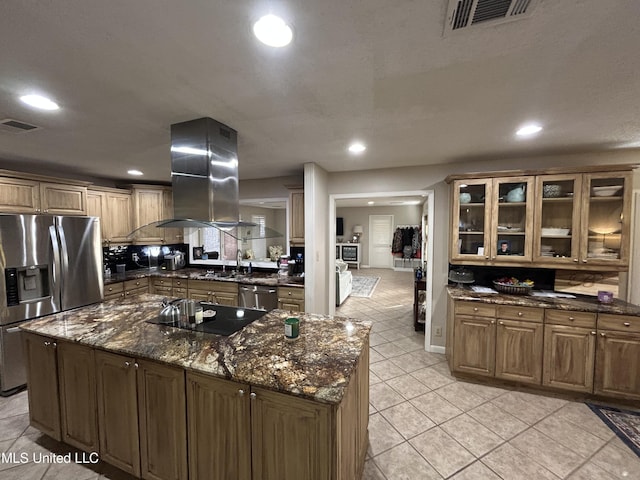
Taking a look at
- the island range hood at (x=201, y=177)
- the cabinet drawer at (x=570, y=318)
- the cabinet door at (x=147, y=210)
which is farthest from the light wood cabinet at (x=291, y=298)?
the cabinet drawer at (x=570, y=318)

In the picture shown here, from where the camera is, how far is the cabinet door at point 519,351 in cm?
256

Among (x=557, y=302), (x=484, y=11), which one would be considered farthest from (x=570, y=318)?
(x=484, y=11)

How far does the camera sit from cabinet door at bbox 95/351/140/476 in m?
1.61

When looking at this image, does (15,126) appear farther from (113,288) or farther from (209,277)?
(209,277)

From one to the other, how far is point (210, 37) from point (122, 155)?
8.58 ft

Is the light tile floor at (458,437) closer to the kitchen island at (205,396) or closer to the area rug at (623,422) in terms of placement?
the area rug at (623,422)

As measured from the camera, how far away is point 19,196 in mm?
2938

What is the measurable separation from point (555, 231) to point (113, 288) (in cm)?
576

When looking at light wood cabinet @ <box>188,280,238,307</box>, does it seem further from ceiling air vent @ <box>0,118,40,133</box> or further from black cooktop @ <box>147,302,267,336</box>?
ceiling air vent @ <box>0,118,40,133</box>

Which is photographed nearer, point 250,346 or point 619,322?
point 250,346

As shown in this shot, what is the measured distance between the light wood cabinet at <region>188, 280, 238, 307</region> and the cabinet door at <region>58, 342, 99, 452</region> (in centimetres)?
209

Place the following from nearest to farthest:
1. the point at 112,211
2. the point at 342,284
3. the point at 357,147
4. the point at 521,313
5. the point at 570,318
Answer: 1. the point at 570,318
2. the point at 521,313
3. the point at 357,147
4. the point at 112,211
5. the point at 342,284

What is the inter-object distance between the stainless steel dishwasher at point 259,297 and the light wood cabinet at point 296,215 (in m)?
0.82

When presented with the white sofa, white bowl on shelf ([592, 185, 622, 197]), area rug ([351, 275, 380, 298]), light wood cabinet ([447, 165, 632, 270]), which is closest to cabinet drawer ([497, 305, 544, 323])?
light wood cabinet ([447, 165, 632, 270])
